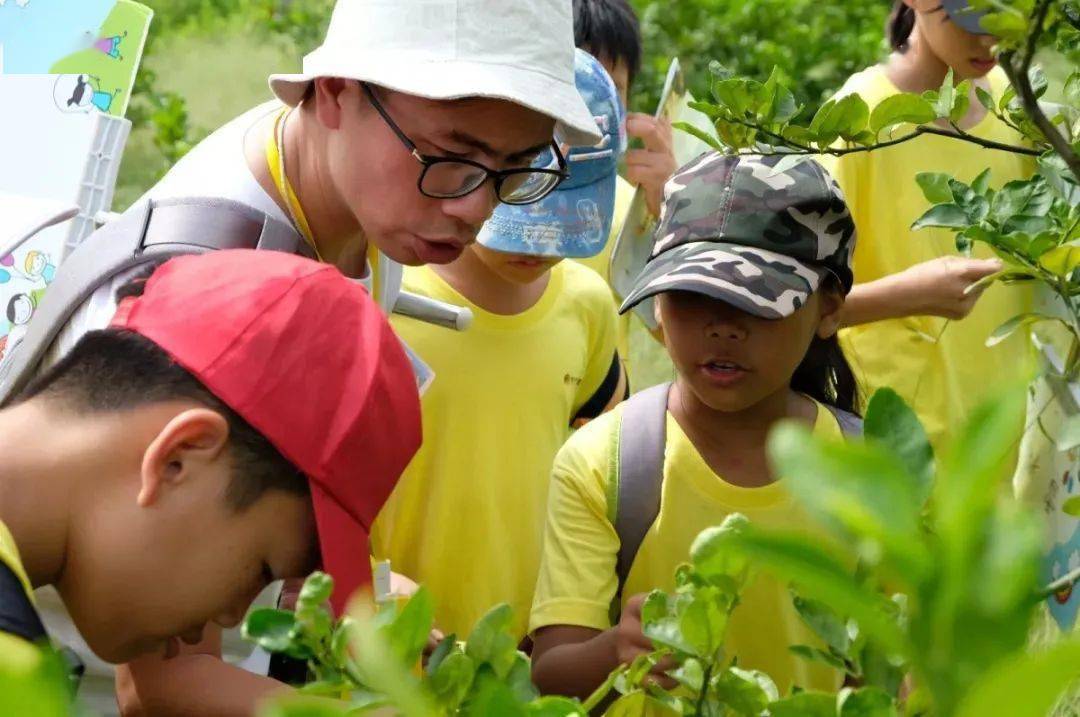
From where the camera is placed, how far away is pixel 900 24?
11.0ft

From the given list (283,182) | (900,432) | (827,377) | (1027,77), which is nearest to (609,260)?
(827,377)

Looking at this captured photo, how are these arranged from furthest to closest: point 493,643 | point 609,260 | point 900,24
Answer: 1. point 609,260
2. point 900,24
3. point 493,643

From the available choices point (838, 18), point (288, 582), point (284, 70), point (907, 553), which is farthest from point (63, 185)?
point (838, 18)

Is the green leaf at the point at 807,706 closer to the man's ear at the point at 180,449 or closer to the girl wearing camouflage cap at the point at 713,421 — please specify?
the man's ear at the point at 180,449

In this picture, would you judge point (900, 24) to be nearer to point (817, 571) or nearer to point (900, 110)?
point (900, 110)

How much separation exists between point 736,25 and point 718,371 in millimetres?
4999

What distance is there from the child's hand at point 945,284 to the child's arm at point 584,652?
0.90m

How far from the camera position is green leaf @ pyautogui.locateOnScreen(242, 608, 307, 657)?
1.02 metres

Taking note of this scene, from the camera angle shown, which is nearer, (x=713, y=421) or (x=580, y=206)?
(x=713, y=421)

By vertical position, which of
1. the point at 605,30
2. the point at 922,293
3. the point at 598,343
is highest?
the point at 605,30

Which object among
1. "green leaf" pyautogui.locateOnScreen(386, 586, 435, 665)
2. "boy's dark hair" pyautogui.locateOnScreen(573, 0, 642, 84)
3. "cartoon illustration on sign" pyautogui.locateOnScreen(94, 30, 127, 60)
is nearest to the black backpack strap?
"green leaf" pyautogui.locateOnScreen(386, 586, 435, 665)

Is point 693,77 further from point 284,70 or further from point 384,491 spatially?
point 384,491

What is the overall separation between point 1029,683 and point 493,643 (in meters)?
0.69

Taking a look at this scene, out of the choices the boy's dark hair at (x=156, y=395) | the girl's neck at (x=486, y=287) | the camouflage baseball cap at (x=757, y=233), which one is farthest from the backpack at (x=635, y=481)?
the boy's dark hair at (x=156, y=395)
